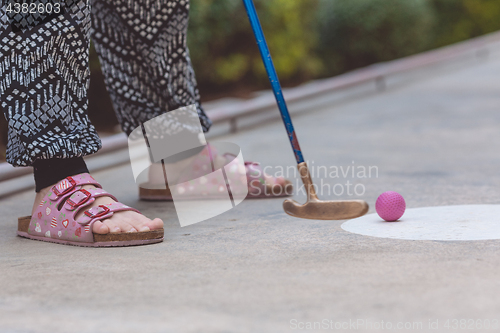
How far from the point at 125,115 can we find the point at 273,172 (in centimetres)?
84

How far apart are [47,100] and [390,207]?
103 cm

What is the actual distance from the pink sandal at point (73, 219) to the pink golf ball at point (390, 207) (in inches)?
25.7

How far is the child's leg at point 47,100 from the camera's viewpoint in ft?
6.06

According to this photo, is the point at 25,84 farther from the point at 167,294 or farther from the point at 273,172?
the point at 273,172

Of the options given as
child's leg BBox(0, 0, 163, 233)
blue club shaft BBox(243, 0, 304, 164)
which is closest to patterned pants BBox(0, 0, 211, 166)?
child's leg BBox(0, 0, 163, 233)

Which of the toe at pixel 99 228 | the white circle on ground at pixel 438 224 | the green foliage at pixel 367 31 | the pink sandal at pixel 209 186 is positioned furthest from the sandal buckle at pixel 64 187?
the green foliage at pixel 367 31

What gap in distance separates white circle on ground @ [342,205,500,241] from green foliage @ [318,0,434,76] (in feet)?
23.2

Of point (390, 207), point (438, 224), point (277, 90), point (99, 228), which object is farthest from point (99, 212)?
point (438, 224)

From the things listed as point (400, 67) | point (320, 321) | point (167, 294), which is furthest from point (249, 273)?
point (400, 67)

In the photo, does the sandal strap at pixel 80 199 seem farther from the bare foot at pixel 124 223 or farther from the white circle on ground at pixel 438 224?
the white circle on ground at pixel 438 224

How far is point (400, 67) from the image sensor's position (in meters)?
7.06

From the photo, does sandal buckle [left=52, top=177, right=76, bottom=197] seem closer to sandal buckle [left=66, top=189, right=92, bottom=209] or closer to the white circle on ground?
sandal buckle [left=66, top=189, right=92, bottom=209]

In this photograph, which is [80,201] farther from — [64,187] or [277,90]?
[277,90]

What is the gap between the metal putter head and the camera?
6.59 ft
